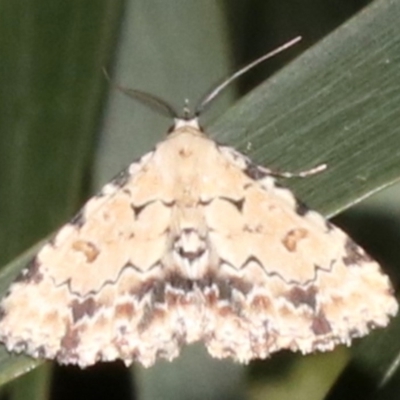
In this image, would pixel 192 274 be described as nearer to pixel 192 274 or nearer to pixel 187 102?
pixel 192 274

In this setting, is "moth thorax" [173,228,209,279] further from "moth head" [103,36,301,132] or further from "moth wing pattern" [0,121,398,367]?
"moth head" [103,36,301,132]

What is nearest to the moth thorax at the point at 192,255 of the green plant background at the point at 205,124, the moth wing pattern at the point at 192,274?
the moth wing pattern at the point at 192,274

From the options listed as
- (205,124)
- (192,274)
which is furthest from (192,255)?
(205,124)

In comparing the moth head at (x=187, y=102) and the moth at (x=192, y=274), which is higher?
the moth head at (x=187, y=102)

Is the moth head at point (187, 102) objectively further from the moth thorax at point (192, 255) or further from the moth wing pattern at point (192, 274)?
the moth thorax at point (192, 255)

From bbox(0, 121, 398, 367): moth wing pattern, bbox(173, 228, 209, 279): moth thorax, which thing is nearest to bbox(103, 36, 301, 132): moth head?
bbox(0, 121, 398, 367): moth wing pattern

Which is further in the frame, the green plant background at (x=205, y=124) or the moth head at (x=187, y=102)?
the moth head at (x=187, y=102)
